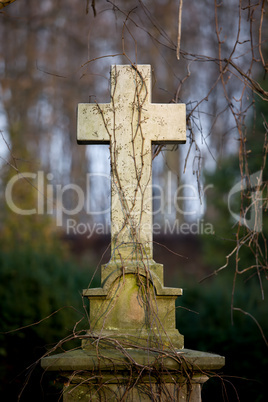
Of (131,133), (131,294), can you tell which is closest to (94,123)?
(131,133)

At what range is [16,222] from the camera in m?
7.41

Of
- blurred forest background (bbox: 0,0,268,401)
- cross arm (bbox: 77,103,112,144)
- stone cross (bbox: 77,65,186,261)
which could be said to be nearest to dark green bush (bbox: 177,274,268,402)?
blurred forest background (bbox: 0,0,268,401)

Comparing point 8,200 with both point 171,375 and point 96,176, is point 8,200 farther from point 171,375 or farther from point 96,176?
point 171,375

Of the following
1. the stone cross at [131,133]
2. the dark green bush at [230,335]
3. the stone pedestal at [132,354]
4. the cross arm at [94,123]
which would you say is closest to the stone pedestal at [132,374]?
the stone pedestal at [132,354]

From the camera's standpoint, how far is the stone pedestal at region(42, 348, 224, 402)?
227 centimetres

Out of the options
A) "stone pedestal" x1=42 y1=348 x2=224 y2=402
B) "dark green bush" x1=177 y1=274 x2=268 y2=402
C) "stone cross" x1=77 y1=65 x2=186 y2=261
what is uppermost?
"stone cross" x1=77 y1=65 x2=186 y2=261

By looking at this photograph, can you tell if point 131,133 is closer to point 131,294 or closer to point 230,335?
point 131,294

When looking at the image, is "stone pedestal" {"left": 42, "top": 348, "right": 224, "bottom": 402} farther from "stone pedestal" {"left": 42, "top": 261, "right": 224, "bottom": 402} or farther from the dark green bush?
the dark green bush

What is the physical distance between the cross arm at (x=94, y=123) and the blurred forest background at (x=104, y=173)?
2.40 m

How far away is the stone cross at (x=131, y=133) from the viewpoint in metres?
2.69

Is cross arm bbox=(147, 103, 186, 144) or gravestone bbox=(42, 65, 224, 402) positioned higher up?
cross arm bbox=(147, 103, 186, 144)

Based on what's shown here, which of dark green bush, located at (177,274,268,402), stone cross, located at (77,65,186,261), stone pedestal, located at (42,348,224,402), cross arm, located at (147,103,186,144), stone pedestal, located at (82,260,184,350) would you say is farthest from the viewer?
dark green bush, located at (177,274,268,402)

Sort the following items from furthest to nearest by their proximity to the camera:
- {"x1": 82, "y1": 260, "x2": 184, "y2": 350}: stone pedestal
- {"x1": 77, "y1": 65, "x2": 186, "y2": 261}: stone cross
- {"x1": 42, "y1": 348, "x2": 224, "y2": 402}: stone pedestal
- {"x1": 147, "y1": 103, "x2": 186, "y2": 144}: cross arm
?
{"x1": 147, "y1": 103, "x2": 186, "y2": 144}: cross arm < {"x1": 77, "y1": 65, "x2": 186, "y2": 261}: stone cross < {"x1": 82, "y1": 260, "x2": 184, "y2": 350}: stone pedestal < {"x1": 42, "y1": 348, "x2": 224, "y2": 402}: stone pedestal

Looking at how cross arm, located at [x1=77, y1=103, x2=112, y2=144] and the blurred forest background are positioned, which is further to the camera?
the blurred forest background
